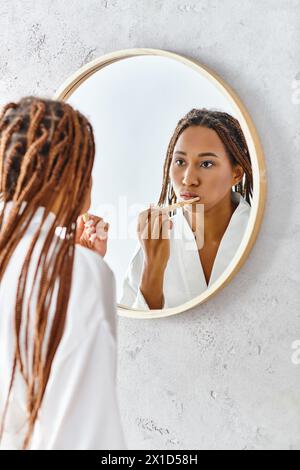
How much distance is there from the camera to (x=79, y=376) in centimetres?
94

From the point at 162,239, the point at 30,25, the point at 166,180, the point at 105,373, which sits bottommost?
the point at 105,373

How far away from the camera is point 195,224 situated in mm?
1431

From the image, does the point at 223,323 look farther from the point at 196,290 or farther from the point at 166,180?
the point at 166,180

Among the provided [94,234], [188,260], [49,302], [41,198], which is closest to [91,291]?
[49,302]

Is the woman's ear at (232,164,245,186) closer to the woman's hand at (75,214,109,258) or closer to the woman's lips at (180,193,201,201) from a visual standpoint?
the woman's lips at (180,193,201,201)

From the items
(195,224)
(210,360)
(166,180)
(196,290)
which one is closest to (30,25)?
(166,180)

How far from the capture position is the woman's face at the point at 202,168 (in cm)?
138

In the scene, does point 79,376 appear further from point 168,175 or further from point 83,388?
point 168,175

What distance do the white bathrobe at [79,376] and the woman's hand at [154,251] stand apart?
19.8 inches

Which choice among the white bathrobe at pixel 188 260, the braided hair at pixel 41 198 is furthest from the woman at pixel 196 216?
the braided hair at pixel 41 198

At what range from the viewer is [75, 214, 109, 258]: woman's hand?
5.13 ft

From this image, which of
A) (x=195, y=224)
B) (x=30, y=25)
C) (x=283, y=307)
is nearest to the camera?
(x=283, y=307)

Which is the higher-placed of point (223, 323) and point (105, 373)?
point (223, 323)
